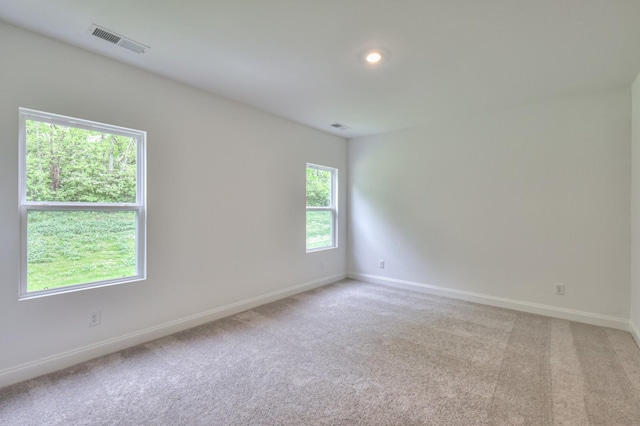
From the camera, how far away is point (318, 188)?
4.99m

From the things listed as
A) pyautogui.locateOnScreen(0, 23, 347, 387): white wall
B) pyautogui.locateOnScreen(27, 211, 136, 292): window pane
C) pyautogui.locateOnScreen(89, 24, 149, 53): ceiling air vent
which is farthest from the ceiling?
pyautogui.locateOnScreen(27, 211, 136, 292): window pane

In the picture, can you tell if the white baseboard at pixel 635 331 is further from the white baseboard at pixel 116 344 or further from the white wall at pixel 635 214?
the white baseboard at pixel 116 344

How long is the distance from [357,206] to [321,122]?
165 cm

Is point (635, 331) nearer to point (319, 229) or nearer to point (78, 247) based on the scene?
point (319, 229)

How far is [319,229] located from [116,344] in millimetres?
3094

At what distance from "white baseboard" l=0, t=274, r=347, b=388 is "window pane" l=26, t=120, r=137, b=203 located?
1.23m

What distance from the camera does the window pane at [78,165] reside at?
2285 mm

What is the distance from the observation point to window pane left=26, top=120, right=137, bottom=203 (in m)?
2.29

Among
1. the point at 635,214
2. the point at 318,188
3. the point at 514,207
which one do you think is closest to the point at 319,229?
the point at 318,188

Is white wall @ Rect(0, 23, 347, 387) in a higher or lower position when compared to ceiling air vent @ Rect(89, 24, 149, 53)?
lower

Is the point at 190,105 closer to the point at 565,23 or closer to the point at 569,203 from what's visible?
the point at 565,23

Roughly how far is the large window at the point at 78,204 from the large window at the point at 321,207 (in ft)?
8.18

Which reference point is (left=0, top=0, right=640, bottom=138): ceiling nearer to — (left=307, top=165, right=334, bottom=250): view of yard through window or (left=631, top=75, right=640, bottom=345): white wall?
(left=631, top=75, right=640, bottom=345): white wall

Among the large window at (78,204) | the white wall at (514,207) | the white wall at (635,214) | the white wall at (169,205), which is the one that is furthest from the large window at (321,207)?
the white wall at (635,214)
